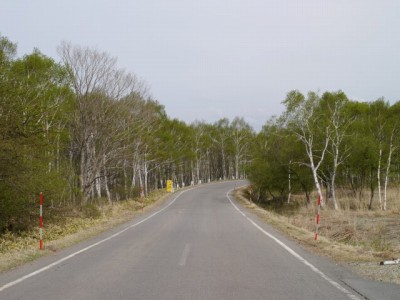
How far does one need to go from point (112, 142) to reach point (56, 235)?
1793 centimetres

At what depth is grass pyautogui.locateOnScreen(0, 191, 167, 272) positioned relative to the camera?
1133 cm

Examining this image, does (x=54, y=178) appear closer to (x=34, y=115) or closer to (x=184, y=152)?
(x=34, y=115)

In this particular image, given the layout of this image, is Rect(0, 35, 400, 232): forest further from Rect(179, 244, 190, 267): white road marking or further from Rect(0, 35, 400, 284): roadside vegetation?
Rect(179, 244, 190, 267): white road marking

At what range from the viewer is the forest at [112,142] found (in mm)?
17623

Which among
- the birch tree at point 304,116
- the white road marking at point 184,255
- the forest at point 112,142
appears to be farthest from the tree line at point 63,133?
the birch tree at point 304,116

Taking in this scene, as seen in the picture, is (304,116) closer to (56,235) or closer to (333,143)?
(333,143)

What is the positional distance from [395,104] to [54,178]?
3560cm

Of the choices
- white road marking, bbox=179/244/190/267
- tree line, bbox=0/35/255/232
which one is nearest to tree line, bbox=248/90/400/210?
tree line, bbox=0/35/255/232

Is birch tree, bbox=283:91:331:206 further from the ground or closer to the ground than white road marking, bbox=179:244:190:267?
further from the ground

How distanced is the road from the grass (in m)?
0.62

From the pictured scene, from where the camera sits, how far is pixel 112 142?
35.6 meters

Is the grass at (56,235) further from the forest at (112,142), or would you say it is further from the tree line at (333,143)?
the tree line at (333,143)

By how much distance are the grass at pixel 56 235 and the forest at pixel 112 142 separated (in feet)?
3.76

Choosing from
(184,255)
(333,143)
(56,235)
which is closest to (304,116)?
(333,143)
